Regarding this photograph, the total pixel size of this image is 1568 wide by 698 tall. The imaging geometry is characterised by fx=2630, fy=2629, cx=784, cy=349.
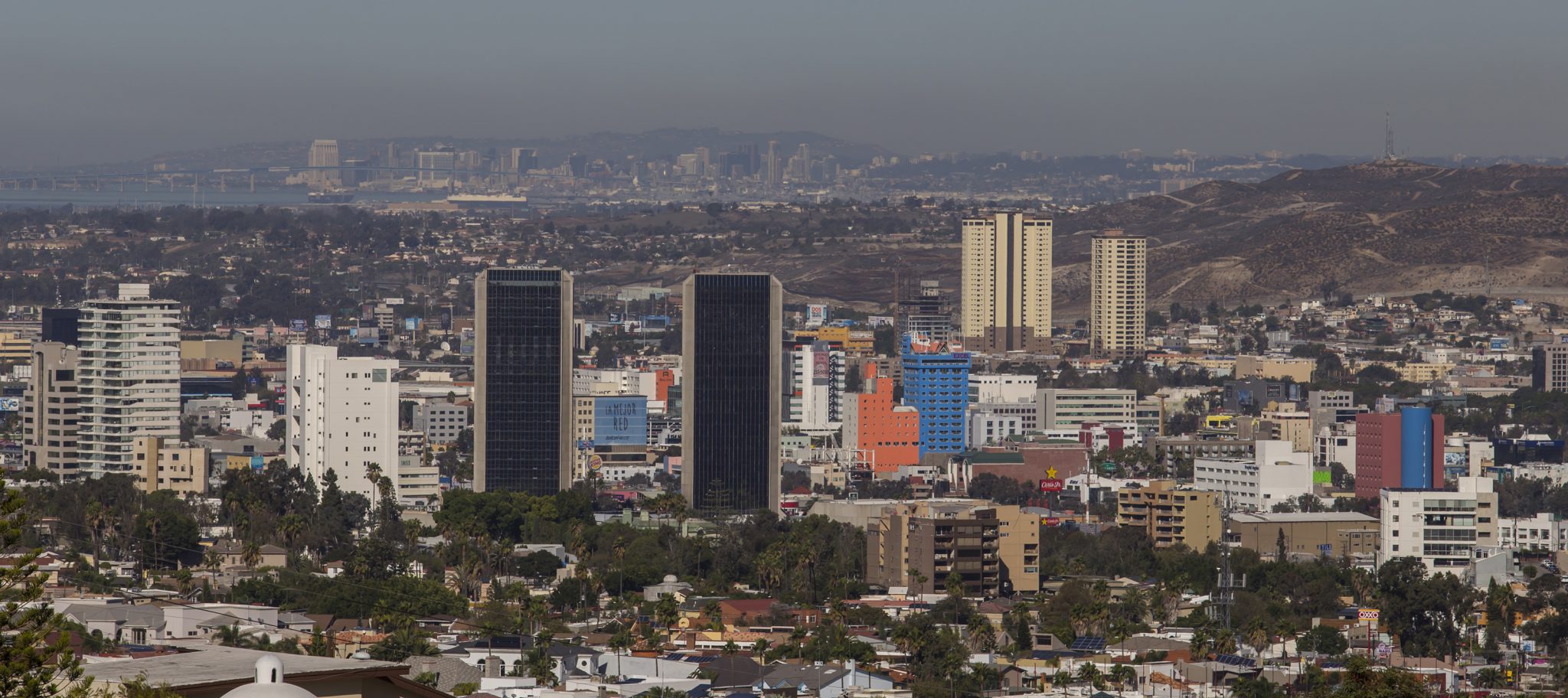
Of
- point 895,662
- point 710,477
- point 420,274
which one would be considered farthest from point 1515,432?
point 420,274

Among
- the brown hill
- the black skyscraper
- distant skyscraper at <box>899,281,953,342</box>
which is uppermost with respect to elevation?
the brown hill

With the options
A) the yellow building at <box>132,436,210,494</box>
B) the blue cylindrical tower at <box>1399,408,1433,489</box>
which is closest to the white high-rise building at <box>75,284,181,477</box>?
the yellow building at <box>132,436,210,494</box>

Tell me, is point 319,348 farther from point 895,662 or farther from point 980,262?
point 980,262

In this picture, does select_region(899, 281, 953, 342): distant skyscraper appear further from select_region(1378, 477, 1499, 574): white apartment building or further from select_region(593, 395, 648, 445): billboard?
select_region(1378, 477, 1499, 574): white apartment building

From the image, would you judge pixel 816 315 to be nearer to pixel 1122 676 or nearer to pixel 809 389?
pixel 809 389

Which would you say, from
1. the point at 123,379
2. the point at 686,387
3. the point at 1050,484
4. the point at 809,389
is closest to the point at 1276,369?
the point at 809,389

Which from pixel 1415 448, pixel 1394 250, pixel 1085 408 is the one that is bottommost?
pixel 1415 448

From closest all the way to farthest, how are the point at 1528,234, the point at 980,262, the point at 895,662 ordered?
1. the point at 895,662
2. the point at 980,262
3. the point at 1528,234
